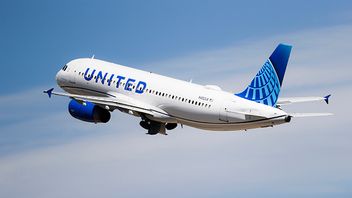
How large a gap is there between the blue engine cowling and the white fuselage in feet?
5.96

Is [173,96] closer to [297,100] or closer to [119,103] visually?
[119,103]

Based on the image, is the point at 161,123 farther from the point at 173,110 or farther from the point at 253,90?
the point at 253,90

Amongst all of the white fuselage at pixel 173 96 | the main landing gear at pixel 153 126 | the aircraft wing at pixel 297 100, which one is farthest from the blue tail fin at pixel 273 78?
the main landing gear at pixel 153 126

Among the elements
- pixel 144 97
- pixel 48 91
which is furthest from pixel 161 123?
pixel 48 91

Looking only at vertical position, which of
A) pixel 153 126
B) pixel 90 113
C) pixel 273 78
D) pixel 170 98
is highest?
pixel 90 113

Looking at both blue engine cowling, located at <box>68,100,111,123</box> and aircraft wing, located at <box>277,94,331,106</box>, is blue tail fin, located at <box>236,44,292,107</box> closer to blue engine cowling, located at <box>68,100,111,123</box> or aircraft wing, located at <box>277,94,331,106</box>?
aircraft wing, located at <box>277,94,331,106</box>

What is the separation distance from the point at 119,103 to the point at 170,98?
16.4 ft

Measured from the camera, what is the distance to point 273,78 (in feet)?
318

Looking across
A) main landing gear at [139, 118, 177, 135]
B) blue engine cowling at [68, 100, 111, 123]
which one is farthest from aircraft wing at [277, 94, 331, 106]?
blue engine cowling at [68, 100, 111, 123]

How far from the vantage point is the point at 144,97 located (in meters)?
103

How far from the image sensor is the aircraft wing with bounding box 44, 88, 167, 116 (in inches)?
4011

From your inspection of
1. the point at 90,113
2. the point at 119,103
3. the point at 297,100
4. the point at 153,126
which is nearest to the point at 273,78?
the point at 297,100

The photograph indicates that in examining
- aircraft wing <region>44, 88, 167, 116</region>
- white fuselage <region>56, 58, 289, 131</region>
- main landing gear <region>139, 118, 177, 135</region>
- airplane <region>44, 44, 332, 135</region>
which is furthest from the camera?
main landing gear <region>139, 118, 177, 135</region>

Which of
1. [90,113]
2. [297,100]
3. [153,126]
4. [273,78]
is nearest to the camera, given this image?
[273,78]
